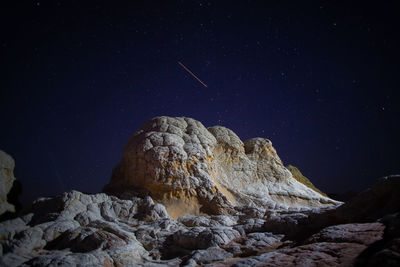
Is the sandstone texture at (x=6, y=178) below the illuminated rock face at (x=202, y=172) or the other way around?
below

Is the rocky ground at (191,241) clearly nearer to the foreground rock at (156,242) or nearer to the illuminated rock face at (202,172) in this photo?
the foreground rock at (156,242)

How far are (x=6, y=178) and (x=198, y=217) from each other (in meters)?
12.3

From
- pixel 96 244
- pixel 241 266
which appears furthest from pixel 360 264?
pixel 96 244

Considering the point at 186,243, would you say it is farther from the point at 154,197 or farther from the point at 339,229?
the point at 154,197

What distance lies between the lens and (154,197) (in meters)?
14.8

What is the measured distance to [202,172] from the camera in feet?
52.8

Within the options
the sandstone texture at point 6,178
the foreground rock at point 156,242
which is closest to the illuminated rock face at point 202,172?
the foreground rock at point 156,242

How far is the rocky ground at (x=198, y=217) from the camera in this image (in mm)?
6219

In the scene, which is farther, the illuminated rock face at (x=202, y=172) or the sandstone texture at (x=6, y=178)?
the illuminated rock face at (x=202, y=172)

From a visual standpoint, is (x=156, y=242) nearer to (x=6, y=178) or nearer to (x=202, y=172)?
(x=202, y=172)

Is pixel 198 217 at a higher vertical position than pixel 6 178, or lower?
higher

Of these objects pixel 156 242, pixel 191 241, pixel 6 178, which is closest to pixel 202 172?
pixel 156 242

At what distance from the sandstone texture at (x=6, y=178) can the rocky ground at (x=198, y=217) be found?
3.6 inches

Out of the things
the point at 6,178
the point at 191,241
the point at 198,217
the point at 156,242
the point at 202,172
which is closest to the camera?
the point at 191,241
